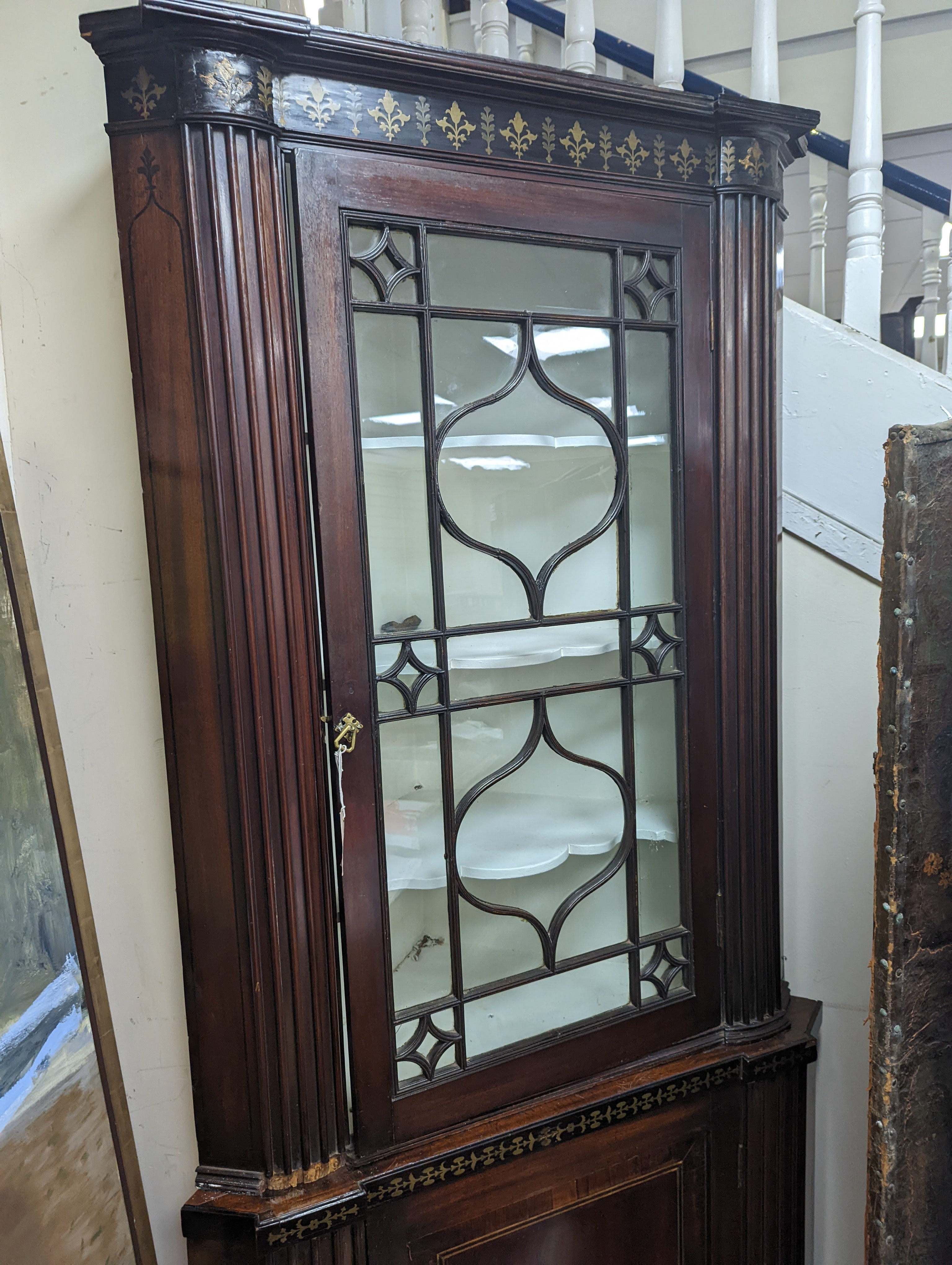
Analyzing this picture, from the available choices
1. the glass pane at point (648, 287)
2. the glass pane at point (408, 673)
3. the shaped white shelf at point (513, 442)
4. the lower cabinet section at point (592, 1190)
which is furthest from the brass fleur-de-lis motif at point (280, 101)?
the lower cabinet section at point (592, 1190)

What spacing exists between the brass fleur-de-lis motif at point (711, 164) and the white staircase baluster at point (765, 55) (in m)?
0.28

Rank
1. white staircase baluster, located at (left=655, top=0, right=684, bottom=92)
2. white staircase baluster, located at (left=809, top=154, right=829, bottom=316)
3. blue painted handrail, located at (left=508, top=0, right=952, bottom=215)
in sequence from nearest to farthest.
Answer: white staircase baluster, located at (left=655, top=0, right=684, bottom=92), blue painted handrail, located at (left=508, top=0, right=952, bottom=215), white staircase baluster, located at (left=809, top=154, right=829, bottom=316)

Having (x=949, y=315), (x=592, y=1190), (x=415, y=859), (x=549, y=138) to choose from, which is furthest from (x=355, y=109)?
(x=592, y=1190)

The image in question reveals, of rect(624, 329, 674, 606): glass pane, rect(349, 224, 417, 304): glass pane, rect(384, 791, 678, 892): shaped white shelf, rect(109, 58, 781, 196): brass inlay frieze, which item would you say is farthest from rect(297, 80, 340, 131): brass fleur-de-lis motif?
rect(384, 791, 678, 892): shaped white shelf

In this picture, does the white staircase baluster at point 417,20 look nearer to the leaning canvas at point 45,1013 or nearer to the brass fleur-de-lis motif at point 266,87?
the brass fleur-de-lis motif at point 266,87

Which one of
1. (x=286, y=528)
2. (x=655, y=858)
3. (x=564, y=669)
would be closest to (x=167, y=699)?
(x=286, y=528)

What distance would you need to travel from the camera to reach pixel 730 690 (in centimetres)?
130

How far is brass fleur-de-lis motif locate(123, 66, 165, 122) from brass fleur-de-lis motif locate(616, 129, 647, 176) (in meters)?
0.58

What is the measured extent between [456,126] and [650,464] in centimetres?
51

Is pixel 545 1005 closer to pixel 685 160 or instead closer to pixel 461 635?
pixel 461 635

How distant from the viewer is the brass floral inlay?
1086 millimetres

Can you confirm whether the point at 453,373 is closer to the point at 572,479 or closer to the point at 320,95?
the point at 572,479

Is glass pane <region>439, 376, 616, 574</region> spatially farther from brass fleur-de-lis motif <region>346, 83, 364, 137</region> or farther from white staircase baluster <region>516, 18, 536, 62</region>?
white staircase baluster <region>516, 18, 536, 62</region>

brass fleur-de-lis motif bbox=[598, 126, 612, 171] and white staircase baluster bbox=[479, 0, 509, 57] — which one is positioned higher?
white staircase baluster bbox=[479, 0, 509, 57]
